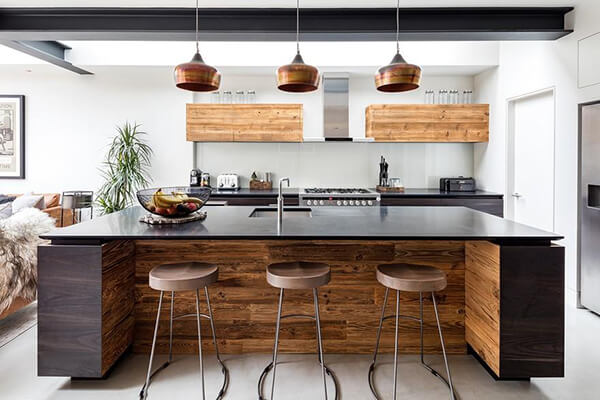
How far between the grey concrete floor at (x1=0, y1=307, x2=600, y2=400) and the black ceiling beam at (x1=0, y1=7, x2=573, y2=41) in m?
2.87

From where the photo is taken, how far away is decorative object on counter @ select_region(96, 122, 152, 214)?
5.11 meters

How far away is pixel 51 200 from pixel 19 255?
2.58 meters

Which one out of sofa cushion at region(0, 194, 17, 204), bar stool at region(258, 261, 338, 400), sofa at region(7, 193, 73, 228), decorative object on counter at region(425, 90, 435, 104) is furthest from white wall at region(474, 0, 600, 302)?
sofa cushion at region(0, 194, 17, 204)

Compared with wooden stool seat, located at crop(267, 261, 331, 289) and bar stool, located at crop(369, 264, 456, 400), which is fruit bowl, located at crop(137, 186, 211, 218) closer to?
wooden stool seat, located at crop(267, 261, 331, 289)

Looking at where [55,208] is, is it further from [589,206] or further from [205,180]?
[589,206]

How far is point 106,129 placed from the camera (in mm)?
5473

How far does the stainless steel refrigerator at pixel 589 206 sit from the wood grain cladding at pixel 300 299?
5.16 feet

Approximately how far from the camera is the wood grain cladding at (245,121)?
4.94 m

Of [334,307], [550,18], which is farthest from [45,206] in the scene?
[550,18]

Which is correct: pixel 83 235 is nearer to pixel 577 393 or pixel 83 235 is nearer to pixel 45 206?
pixel 577 393

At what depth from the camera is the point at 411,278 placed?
6.69 ft

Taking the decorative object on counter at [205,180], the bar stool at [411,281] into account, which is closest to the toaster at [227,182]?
the decorative object on counter at [205,180]

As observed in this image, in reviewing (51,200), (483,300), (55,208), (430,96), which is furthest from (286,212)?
(51,200)

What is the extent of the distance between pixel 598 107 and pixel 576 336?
1880 millimetres
